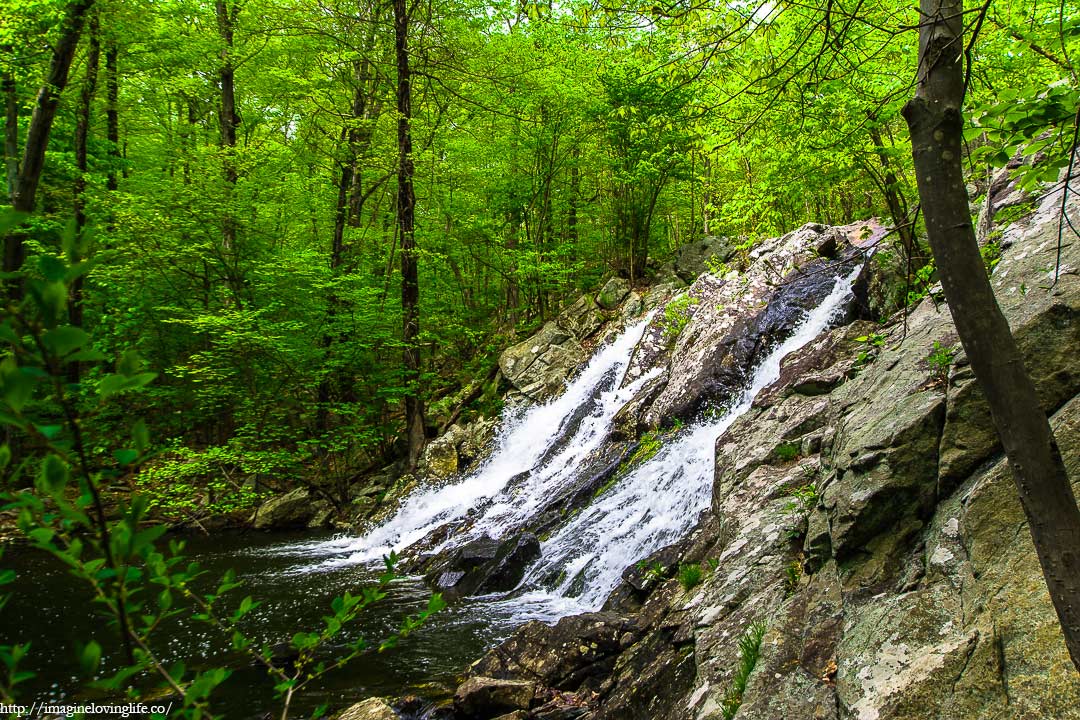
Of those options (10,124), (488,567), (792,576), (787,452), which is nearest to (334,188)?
(10,124)

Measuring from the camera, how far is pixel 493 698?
496 centimetres

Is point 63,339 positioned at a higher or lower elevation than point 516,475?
higher

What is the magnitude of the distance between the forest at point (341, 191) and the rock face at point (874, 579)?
3818 mm

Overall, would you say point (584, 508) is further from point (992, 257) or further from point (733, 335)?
point (992, 257)

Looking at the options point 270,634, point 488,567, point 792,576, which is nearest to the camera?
point 792,576

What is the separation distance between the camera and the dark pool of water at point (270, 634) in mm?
5793

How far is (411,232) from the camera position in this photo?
Result: 42.6 ft

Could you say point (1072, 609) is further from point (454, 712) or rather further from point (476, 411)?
point (476, 411)

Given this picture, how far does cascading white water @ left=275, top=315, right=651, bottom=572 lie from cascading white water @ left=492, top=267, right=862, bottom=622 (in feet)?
6.01

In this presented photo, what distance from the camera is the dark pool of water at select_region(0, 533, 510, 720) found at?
5793 millimetres

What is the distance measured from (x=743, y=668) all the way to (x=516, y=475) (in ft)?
29.1

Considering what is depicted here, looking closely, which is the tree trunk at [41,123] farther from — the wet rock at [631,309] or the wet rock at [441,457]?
the wet rock at [631,309]

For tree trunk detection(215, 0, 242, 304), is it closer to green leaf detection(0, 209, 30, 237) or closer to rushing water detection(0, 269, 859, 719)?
rushing water detection(0, 269, 859, 719)

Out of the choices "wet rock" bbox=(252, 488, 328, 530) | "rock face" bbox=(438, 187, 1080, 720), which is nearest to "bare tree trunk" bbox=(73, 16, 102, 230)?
"wet rock" bbox=(252, 488, 328, 530)
